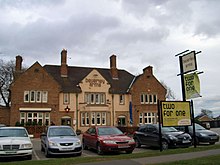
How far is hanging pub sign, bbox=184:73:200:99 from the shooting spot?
1646 centimetres

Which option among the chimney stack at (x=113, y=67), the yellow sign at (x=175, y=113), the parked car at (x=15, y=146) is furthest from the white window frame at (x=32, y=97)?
the yellow sign at (x=175, y=113)

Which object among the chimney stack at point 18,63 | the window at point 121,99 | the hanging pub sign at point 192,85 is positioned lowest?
the hanging pub sign at point 192,85

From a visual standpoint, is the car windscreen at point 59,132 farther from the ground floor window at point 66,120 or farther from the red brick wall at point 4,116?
the ground floor window at point 66,120

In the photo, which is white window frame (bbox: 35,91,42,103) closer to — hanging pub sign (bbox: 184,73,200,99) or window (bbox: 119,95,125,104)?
window (bbox: 119,95,125,104)

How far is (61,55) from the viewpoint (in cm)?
4550

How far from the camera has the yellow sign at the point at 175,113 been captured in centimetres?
1540

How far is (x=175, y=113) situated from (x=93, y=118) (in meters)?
28.0

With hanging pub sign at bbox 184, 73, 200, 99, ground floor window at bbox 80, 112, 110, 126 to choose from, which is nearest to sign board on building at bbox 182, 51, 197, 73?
hanging pub sign at bbox 184, 73, 200, 99

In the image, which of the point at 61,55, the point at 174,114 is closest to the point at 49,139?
the point at 174,114

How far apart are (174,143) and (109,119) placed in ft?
90.0

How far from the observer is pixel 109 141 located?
1513 cm

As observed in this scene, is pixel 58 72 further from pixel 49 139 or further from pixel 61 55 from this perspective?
pixel 49 139

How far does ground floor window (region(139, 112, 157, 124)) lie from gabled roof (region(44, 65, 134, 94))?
4.87 m

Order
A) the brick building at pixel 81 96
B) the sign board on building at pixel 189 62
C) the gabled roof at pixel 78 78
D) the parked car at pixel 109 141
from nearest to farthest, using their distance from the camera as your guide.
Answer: the parked car at pixel 109 141, the sign board on building at pixel 189 62, the brick building at pixel 81 96, the gabled roof at pixel 78 78
